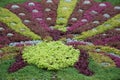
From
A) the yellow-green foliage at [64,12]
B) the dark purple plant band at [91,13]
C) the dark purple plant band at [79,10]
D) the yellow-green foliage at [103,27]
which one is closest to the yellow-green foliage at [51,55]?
the yellow-green foliage at [103,27]

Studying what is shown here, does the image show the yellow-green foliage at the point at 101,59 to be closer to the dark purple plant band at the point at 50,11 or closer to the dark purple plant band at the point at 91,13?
the dark purple plant band at the point at 91,13

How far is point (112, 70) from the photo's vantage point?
20266 mm

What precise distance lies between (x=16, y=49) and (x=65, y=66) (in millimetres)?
2951

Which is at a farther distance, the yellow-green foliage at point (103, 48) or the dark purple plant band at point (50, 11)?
the dark purple plant band at point (50, 11)

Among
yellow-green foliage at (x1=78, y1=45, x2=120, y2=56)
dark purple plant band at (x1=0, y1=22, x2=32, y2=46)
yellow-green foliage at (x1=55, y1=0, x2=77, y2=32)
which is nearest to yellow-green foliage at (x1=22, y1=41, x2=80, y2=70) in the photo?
yellow-green foliage at (x1=78, y1=45, x2=120, y2=56)

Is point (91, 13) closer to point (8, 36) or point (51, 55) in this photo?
point (8, 36)

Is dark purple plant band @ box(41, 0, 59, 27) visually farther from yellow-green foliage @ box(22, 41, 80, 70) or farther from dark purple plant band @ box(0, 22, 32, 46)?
yellow-green foliage @ box(22, 41, 80, 70)

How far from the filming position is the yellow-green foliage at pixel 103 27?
77.2ft

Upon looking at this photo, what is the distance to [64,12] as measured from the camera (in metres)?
26.2

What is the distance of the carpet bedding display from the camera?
65.7 ft

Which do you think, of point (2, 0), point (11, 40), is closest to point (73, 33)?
point (11, 40)

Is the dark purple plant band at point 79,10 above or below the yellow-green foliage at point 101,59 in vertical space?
above

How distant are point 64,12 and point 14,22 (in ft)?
10.3

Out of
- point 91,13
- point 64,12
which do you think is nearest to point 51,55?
point 64,12
